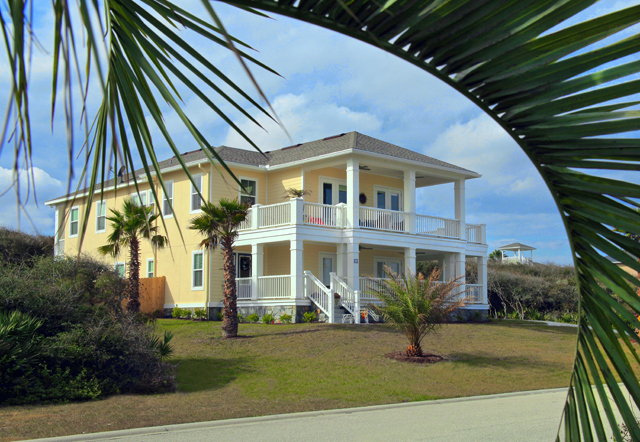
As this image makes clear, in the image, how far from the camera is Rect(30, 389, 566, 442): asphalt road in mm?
9234

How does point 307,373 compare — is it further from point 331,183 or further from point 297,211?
point 331,183

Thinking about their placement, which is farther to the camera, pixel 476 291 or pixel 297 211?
pixel 476 291

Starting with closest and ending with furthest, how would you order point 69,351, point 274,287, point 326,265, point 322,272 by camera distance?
point 69,351
point 274,287
point 322,272
point 326,265

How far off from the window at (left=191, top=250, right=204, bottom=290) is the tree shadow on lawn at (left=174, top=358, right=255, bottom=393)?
36.8 feet

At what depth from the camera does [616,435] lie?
244cm

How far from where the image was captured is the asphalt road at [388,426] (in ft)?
30.3

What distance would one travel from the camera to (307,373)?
15227 mm

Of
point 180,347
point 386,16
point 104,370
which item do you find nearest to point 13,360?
point 104,370

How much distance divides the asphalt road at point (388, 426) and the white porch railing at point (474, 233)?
18442 mm

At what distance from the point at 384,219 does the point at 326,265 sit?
13.9ft

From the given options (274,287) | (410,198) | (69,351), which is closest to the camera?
(69,351)

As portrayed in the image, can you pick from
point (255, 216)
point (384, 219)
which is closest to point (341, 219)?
point (384, 219)

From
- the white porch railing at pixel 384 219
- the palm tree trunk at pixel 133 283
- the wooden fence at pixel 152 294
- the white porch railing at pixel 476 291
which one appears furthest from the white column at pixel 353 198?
the wooden fence at pixel 152 294

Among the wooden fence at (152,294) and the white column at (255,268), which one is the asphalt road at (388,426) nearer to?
the white column at (255,268)
